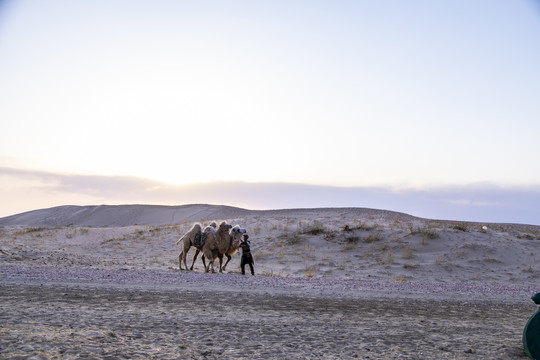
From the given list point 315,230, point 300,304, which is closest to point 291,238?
point 315,230

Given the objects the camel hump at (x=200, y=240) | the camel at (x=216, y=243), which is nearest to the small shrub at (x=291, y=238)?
the camel at (x=216, y=243)

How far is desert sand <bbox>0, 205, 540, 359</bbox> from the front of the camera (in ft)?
24.0

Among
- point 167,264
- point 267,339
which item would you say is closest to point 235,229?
point 167,264

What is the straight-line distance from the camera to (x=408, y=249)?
2620cm

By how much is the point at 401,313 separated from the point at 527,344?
3960 mm

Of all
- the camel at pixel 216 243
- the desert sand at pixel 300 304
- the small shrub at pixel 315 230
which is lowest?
the desert sand at pixel 300 304

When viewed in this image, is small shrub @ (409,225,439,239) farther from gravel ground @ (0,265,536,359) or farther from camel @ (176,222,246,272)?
gravel ground @ (0,265,536,359)

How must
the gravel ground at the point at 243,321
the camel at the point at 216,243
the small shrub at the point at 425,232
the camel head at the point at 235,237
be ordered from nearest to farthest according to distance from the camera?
the gravel ground at the point at 243,321 < the camel at the point at 216,243 < the camel head at the point at 235,237 < the small shrub at the point at 425,232

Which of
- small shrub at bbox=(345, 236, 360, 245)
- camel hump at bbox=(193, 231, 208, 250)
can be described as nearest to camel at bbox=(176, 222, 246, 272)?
camel hump at bbox=(193, 231, 208, 250)

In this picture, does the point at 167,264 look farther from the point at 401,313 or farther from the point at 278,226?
the point at 401,313

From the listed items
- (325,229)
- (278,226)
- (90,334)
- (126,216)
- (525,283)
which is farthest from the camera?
(126,216)

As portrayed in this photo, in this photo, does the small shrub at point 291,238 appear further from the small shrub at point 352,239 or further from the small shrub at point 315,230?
the small shrub at point 352,239

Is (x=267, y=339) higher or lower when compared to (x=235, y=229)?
lower

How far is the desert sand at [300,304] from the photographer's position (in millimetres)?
7320
